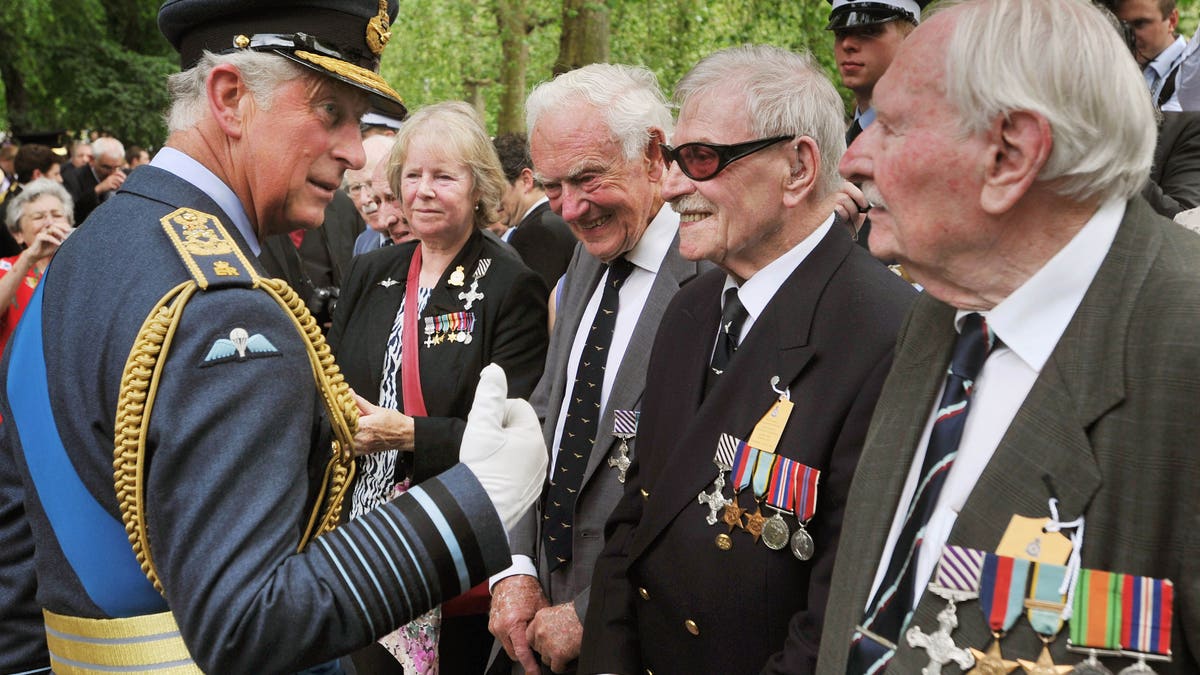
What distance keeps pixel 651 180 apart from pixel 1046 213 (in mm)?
1863

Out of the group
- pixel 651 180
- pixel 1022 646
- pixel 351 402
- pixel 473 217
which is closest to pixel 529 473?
pixel 351 402

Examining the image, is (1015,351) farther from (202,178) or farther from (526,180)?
(526,180)

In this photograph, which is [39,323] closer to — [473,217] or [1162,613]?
[1162,613]

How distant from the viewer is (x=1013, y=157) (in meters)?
1.67

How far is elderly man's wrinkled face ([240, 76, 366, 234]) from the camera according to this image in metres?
2.11

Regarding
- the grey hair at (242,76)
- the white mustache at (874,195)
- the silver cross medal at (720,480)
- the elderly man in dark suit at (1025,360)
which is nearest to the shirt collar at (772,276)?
the silver cross medal at (720,480)

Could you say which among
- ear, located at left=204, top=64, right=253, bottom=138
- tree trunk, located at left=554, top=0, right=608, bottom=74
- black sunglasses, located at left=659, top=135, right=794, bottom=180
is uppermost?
tree trunk, located at left=554, top=0, right=608, bottom=74

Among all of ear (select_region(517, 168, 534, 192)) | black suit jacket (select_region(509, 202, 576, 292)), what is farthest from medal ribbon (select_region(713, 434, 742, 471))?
ear (select_region(517, 168, 534, 192))

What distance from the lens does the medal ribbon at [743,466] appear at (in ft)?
7.61

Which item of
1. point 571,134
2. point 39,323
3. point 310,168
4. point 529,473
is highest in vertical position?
point 571,134

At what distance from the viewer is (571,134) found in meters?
3.43

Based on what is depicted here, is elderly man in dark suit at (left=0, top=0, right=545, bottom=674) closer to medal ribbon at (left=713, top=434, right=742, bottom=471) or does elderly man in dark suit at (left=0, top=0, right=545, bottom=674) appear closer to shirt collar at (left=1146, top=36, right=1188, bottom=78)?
medal ribbon at (left=713, top=434, right=742, bottom=471)

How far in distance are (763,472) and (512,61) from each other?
15.0m

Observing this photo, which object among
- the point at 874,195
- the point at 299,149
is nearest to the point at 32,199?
the point at 299,149
